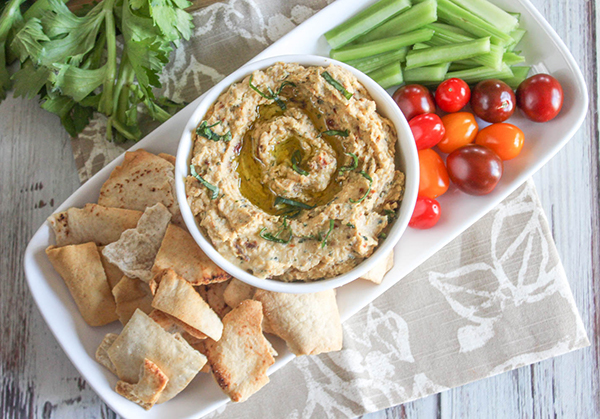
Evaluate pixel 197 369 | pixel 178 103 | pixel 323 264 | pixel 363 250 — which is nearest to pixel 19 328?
pixel 197 369

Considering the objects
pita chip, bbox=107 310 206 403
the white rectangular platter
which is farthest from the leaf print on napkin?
pita chip, bbox=107 310 206 403

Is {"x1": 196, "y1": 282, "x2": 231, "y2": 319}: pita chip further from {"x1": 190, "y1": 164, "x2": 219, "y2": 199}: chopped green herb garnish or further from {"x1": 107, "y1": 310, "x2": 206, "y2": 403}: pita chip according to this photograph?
{"x1": 190, "y1": 164, "x2": 219, "y2": 199}: chopped green herb garnish

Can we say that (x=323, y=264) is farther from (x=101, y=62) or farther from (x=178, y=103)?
(x=101, y=62)

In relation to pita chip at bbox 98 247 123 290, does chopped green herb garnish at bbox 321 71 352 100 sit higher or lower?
higher

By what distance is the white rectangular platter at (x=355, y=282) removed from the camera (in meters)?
2.20

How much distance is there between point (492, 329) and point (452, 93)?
4.18ft

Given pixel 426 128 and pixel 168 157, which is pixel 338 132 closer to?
pixel 426 128

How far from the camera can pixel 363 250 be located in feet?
6.20

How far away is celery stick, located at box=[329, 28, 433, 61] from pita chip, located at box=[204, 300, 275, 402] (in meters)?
1.26

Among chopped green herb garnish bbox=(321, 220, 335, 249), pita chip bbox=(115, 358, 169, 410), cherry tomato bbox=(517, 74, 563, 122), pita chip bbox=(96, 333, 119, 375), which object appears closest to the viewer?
chopped green herb garnish bbox=(321, 220, 335, 249)

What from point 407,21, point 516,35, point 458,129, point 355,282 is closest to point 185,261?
point 355,282

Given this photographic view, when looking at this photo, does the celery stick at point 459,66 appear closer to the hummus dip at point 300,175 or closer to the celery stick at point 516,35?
the celery stick at point 516,35

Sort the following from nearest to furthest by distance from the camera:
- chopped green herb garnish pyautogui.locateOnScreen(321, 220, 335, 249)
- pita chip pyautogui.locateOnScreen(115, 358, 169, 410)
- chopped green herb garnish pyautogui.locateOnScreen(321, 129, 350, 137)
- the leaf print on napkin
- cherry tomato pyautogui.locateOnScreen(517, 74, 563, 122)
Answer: chopped green herb garnish pyautogui.locateOnScreen(321, 220, 335, 249)
chopped green herb garnish pyautogui.locateOnScreen(321, 129, 350, 137)
pita chip pyautogui.locateOnScreen(115, 358, 169, 410)
cherry tomato pyautogui.locateOnScreen(517, 74, 563, 122)
the leaf print on napkin

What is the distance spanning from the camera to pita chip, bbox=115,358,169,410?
2092 millimetres
